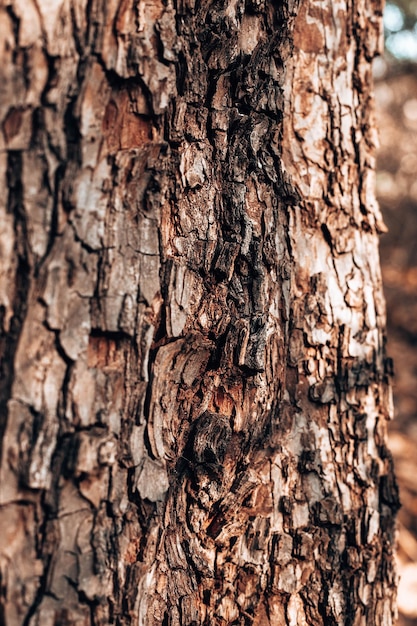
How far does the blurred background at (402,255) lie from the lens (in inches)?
139

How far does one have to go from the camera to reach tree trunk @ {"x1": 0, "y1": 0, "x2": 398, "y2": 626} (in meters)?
1.00

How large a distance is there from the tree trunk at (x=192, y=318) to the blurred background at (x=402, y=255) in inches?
21.0

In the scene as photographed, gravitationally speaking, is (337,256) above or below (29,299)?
above

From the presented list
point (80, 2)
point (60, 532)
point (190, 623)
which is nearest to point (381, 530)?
point (190, 623)

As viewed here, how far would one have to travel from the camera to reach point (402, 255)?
827cm

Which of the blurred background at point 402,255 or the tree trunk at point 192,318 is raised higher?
the blurred background at point 402,255

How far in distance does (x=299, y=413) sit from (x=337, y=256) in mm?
350

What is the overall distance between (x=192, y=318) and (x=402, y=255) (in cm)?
751

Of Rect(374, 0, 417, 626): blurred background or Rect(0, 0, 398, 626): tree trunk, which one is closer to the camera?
Rect(0, 0, 398, 626): tree trunk

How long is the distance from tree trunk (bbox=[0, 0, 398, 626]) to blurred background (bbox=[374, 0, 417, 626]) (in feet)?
1.75

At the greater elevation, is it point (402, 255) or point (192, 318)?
point (402, 255)

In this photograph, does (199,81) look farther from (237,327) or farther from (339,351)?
(339,351)

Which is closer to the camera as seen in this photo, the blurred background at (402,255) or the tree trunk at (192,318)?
the tree trunk at (192,318)

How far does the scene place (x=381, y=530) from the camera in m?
1.48
